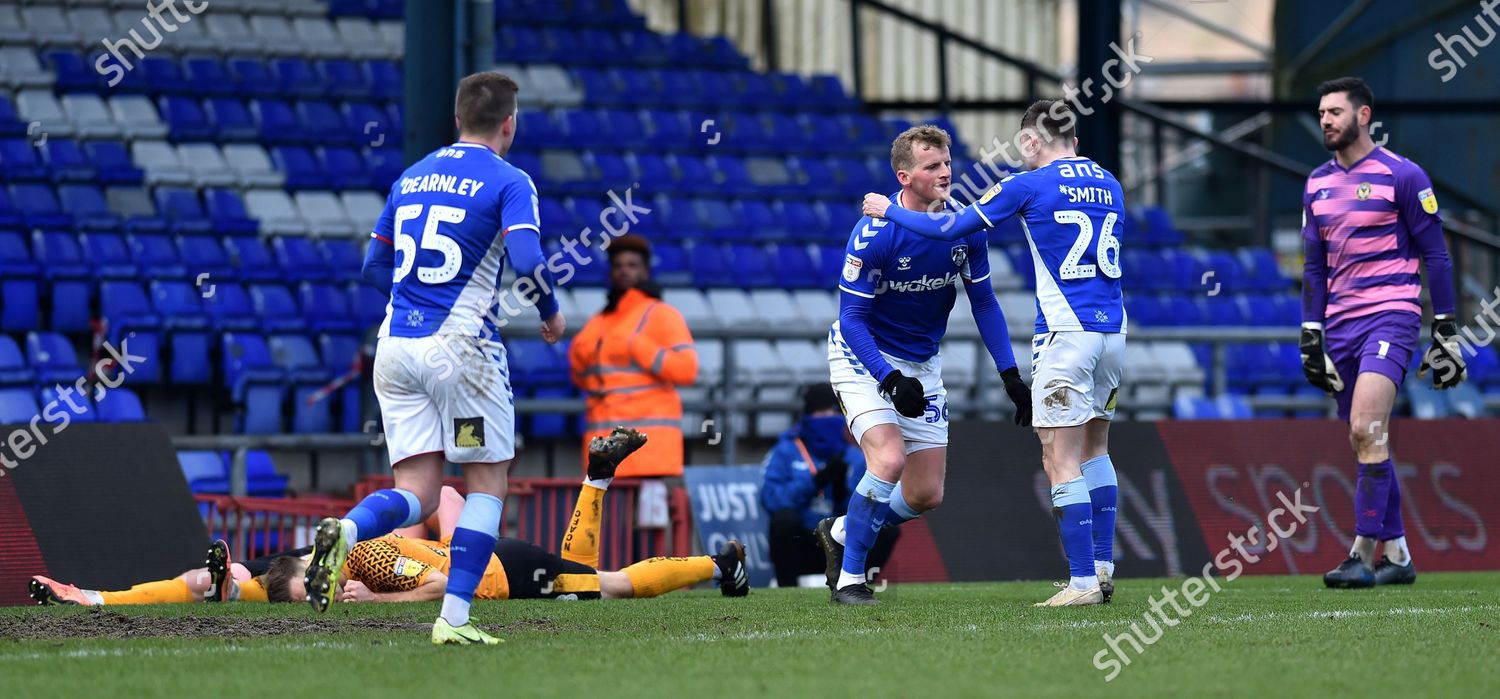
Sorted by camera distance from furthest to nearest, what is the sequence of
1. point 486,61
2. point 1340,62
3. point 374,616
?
point 1340,62 < point 486,61 < point 374,616

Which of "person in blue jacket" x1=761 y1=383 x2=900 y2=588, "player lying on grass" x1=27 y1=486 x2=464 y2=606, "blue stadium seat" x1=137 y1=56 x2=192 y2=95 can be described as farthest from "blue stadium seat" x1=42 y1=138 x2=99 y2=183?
"person in blue jacket" x1=761 y1=383 x2=900 y2=588

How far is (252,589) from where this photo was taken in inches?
327

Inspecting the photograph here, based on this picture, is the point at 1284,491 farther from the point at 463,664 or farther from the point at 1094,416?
the point at 463,664

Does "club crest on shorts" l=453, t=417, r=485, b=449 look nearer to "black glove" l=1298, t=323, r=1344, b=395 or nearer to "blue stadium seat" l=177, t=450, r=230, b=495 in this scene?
"black glove" l=1298, t=323, r=1344, b=395

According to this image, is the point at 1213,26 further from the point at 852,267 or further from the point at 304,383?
the point at 852,267

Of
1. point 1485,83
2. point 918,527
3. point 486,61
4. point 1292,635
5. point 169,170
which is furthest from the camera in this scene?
point 1485,83

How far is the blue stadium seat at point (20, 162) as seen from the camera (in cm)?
1460

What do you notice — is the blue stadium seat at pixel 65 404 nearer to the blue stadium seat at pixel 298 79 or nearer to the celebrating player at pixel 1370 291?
the blue stadium seat at pixel 298 79

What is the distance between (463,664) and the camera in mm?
5289

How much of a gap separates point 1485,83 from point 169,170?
15.8m

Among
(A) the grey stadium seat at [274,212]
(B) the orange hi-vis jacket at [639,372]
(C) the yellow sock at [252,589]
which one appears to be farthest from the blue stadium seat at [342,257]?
(C) the yellow sock at [252,589]

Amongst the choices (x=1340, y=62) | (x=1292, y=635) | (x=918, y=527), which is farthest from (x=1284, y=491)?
(x=1340, y=62)

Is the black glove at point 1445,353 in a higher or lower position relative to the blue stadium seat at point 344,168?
lower

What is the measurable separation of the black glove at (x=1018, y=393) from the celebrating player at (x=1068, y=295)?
67 mm
